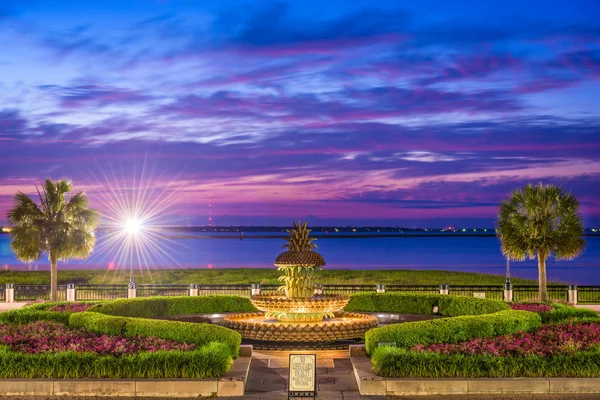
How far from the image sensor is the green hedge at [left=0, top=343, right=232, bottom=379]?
1622 centimetres

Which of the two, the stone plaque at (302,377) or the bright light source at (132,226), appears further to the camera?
the bright light source at (132,226)

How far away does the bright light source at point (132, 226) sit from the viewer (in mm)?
44259

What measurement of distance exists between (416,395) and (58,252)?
25.5 metres

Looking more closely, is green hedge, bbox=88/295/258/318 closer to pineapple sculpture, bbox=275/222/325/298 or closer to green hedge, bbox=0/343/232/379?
pineapple sculpture, bbox=275/222/325/298

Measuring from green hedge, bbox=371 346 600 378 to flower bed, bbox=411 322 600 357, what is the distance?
0.59 m

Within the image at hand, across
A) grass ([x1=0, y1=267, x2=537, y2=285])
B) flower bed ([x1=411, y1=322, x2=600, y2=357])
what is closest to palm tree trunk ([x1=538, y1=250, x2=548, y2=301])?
flower bed ([x1=411, y1=322, x2=600, y2=357])

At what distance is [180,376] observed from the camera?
53.3 ft

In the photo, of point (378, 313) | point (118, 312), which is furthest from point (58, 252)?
point (378, 313)

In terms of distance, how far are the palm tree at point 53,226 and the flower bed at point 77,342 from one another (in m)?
16.2

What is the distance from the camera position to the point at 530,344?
724 inches

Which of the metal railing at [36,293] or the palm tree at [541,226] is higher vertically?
the palm tree at [541,226]

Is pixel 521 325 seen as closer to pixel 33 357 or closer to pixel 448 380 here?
pixel 448 380

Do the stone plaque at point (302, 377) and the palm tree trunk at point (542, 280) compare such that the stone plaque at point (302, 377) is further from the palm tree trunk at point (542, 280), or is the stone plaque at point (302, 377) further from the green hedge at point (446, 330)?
the palm tree trunk at point (542, 280)

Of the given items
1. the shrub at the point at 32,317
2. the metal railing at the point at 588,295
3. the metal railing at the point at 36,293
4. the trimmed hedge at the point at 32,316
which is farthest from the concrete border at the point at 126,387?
the metal railing at the point at 588,295
